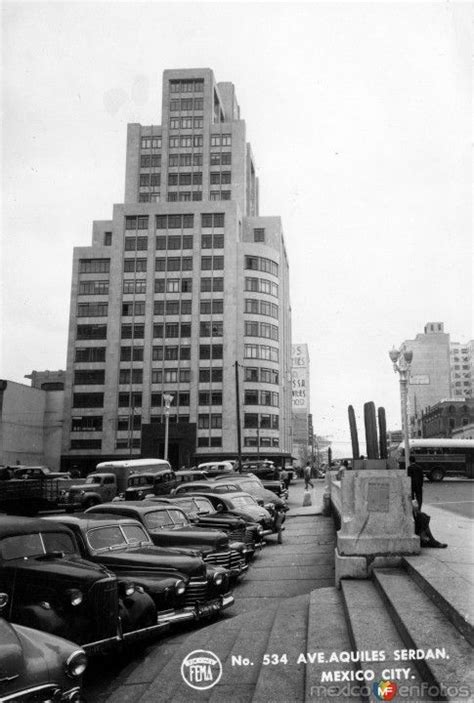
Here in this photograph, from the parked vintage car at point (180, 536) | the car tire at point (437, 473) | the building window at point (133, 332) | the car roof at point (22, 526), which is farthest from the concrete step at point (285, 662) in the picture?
the building window at point (133, 332)

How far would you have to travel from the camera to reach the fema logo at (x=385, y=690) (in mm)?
3889

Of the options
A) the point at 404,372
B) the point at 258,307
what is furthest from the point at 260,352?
the point at 404,372

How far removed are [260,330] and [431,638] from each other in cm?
6199

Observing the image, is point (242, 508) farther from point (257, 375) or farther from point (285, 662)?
point (257, 375)

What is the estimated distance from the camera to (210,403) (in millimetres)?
63906

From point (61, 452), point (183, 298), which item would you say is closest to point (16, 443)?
point (61, 452)

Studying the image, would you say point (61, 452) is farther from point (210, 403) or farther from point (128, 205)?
point (128, 205)

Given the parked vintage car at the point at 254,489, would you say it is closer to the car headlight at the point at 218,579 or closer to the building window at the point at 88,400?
the car headlight at the point at 218,579

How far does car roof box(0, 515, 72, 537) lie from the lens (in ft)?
21.6

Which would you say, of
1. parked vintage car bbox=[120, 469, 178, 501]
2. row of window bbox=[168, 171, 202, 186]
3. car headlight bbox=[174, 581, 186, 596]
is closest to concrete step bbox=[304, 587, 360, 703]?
car headlight bbox=[174, 581, 186, 596]

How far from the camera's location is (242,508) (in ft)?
48.4

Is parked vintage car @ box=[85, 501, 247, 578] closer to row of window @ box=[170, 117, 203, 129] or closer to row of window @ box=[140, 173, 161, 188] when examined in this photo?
row of window @ box=[140, 173, 161, 188]

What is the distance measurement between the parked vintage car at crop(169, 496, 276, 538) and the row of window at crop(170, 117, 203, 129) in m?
73.2

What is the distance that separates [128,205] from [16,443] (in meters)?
32.2
